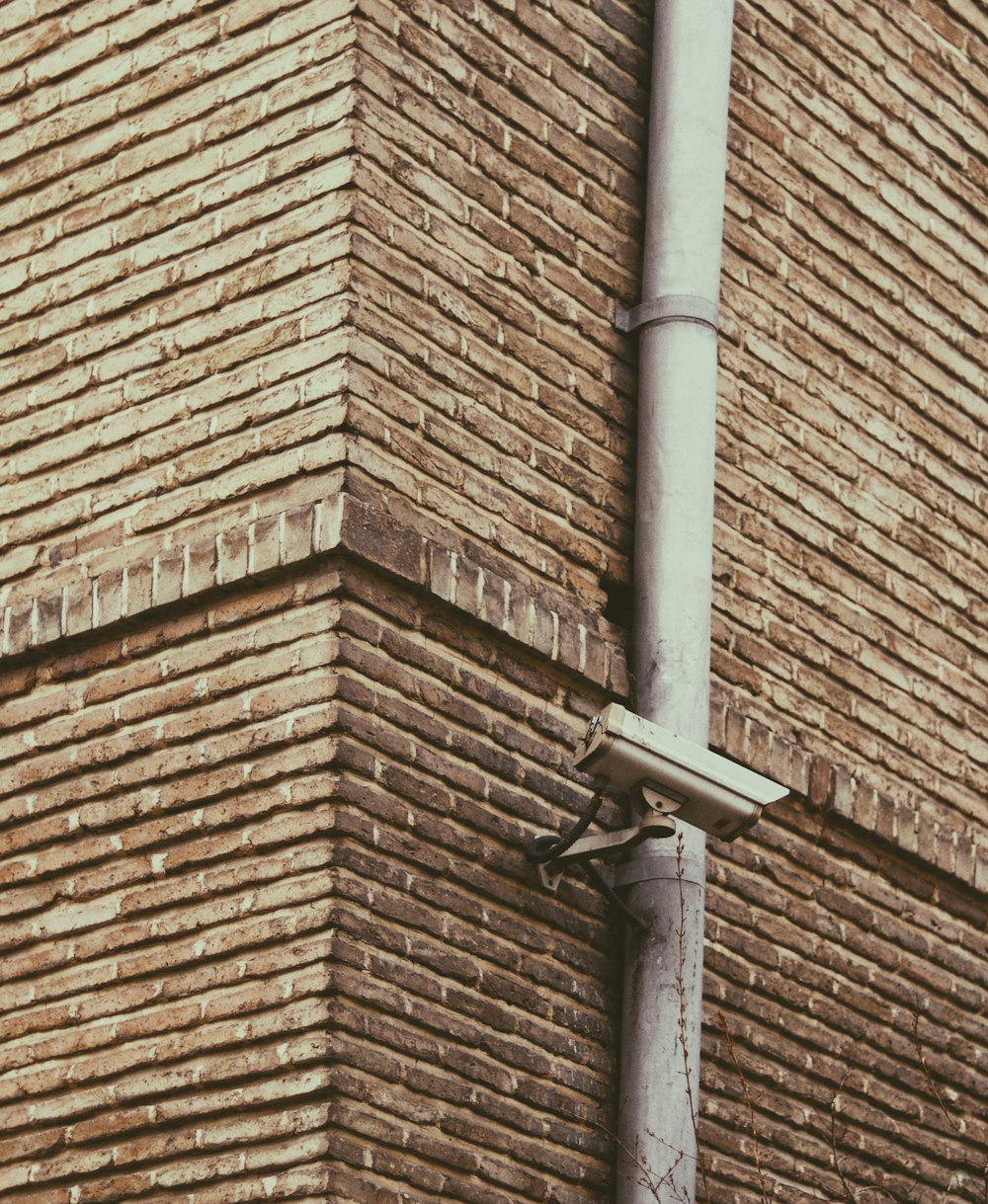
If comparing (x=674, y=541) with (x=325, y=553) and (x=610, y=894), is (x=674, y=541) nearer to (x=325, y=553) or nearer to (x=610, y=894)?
(x=610, y=894)

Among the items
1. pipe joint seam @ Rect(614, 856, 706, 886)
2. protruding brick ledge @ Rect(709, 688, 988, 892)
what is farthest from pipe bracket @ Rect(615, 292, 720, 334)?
pipe joint seam @ Rect(614, 856, 706, 886)

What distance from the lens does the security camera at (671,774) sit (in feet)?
19.5

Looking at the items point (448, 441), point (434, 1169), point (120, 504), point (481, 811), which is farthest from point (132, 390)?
point (434, 1169)

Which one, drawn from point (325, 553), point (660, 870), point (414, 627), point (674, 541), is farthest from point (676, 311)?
point (660, 870)

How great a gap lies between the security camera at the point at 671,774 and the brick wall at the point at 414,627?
413mm

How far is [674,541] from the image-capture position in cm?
675

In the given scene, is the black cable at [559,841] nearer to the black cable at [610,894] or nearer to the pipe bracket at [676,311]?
the black cable at [610,894]

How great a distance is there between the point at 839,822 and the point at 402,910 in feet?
6.54

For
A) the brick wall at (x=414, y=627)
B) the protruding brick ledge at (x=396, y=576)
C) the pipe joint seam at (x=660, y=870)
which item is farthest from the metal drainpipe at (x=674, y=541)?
the protruding brick ledge at (x=396, y=576)

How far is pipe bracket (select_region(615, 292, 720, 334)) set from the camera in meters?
6.94

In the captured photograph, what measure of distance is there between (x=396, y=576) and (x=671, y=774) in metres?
0.87

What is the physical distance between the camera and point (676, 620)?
6664 mm

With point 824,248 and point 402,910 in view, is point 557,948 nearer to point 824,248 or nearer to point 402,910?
point 402,910

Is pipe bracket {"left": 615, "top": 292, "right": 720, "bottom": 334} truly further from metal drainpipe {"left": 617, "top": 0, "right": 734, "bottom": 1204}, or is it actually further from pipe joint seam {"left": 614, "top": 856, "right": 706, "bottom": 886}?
pipe joint seam {"left": 614, "top": 856, "right": 706, "bottom": 886}
